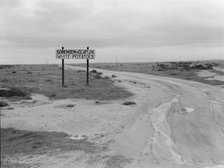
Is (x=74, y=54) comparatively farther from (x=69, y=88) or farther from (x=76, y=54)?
(x=69, y=88)

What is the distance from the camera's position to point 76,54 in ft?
84.7

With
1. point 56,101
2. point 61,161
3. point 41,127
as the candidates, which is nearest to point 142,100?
point 56,101

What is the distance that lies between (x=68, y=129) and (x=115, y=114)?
10.7ft

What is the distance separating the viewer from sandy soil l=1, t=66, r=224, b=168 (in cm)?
749

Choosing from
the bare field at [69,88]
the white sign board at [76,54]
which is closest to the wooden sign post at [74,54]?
the white sign board at [76,54]

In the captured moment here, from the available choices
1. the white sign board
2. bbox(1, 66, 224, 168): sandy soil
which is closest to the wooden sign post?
the white sign board

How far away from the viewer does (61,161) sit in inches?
282

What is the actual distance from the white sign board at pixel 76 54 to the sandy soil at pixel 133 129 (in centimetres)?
953

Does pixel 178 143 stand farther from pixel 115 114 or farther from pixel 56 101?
pixel 56 101

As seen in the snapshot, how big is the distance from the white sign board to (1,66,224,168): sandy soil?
9.53m

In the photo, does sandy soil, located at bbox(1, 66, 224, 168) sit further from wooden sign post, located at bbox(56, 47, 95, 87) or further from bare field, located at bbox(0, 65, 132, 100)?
wooden sign post, located at bbox(56, 47, 95, 87)

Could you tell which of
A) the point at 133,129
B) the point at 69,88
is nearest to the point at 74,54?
the point at 69,88

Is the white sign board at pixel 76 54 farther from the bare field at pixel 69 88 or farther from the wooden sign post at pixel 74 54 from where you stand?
the bare field at pixel 69 88

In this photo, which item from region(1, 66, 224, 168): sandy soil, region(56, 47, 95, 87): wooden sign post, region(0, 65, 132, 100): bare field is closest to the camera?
region(1, 66, 224, 168): sandy soil
